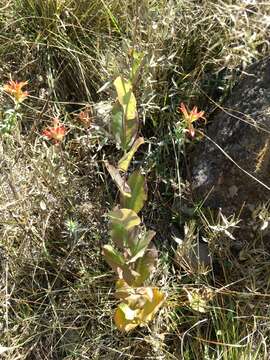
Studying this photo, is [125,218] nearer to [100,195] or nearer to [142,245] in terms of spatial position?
[142,245]

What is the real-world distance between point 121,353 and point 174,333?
0.16 meters

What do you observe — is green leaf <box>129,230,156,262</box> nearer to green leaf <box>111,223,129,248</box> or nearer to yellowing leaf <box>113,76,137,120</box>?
green leaf <box>111,223,129,248</box>

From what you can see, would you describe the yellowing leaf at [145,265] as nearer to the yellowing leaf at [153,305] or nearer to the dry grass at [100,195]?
the yellowing leaf at [153,305]

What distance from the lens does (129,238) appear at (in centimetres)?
149

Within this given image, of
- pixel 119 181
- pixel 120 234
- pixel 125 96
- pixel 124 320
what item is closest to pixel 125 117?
pixel 125 96

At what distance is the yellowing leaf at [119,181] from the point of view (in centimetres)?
142

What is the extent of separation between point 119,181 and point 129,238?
150mm

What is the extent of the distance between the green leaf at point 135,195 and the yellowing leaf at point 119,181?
20 mm

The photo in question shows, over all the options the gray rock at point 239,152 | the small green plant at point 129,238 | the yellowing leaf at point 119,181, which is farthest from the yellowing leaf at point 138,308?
the gray rock at point 239,152

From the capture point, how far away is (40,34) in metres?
1.99

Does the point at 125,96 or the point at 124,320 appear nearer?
the point at 125,96

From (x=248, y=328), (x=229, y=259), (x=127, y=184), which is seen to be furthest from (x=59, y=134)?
(x=248, y=328)

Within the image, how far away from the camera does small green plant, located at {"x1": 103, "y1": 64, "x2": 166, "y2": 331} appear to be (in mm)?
1412

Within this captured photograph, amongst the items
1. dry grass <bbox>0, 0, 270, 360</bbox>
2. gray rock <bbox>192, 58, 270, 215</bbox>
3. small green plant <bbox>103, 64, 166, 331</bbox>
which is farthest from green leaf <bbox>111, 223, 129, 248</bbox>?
gray rock <bbox>192, 58, 270, 215</bbox>
